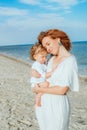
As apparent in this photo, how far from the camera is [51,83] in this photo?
3.88m

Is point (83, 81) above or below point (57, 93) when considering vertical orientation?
below

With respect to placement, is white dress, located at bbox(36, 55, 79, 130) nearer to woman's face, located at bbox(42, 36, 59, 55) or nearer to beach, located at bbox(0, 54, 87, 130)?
woman's face, located at bbox(42, 36, 59, 55)

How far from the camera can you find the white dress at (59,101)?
3736mm

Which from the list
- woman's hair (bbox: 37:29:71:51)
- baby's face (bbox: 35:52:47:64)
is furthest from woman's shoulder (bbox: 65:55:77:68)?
baby's face (bbox: 35:52:47:64)

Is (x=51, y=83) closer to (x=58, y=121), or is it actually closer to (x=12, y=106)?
(x=58, y=121)

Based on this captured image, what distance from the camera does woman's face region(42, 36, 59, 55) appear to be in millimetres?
3896

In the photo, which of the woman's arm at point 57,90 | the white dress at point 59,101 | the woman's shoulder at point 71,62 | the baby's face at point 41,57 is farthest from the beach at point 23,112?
the woman's shoulder at point 71,62

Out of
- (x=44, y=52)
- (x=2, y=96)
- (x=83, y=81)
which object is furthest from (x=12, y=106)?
(x=83, y=81)

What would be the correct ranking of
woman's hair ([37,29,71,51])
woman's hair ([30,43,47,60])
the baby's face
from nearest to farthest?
woman's hair ([37,29,71,51]) → woman's hair ([30,43,47,60]) → the baby's face

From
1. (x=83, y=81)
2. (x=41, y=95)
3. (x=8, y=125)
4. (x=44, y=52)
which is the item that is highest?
(x=44, y=52)

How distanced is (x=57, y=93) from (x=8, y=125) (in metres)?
4.59

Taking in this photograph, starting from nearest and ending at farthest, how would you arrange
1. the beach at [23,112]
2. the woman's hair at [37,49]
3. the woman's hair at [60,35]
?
the woman's hair at [60,35] → the woman's hair at [37,49] → the beach at [23,112]

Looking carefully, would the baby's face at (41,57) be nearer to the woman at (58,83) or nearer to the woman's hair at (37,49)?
the woman's hair at (37,49)

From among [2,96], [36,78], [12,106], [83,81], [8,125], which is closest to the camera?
[36,78]
